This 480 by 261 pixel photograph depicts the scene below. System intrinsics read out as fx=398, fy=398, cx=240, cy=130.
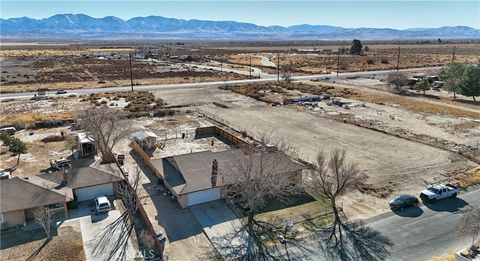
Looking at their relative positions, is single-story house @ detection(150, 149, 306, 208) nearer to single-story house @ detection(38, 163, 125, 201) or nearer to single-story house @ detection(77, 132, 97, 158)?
single-story house @ detection(38, 163, 125, 201)

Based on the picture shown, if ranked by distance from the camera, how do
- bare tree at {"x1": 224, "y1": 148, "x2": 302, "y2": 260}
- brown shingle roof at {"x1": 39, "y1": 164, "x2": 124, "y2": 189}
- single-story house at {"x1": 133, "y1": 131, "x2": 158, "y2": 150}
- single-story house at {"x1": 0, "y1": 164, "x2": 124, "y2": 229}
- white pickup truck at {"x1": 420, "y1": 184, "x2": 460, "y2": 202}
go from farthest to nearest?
single-story house at {"x1": 133, "y1": 131, "x2": 158, "y2": 150} → brown shingle roof at {"x1": 39, "y1": 164, "x2": 124, "y2": 189} → white pickup truck at {"x1": 420, "y1": 184, "x2": 460, "y2": 202} → single-story house at {"x1": 0, "y1": 164, "x2": 124, "y2": 229} → bare tree at {"x1": 224, "y1": 148, "x2": 302, "y2": 260}

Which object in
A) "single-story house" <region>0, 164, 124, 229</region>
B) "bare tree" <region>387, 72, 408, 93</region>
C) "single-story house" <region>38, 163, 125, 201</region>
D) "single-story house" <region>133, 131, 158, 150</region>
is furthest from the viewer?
"bare tree" <region>387, 72, 408, 93</region>

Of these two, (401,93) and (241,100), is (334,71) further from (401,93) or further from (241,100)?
(241,100)

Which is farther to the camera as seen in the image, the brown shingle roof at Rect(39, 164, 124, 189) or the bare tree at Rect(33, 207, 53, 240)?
the brown shingle roof at Rect(39, 164, 124, 189)

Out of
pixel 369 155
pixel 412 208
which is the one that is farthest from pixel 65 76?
pixel 412 208

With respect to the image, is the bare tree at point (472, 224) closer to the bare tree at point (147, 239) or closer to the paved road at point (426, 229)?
the paved road at point (426, 229)

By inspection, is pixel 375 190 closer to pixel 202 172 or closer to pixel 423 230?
pixel 423 230

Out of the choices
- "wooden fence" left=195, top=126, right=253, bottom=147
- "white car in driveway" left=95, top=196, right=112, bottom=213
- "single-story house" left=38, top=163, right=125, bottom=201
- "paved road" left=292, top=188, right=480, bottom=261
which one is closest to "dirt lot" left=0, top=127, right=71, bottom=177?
"single-story house" left=38, top=163, right=125, bottom=201
